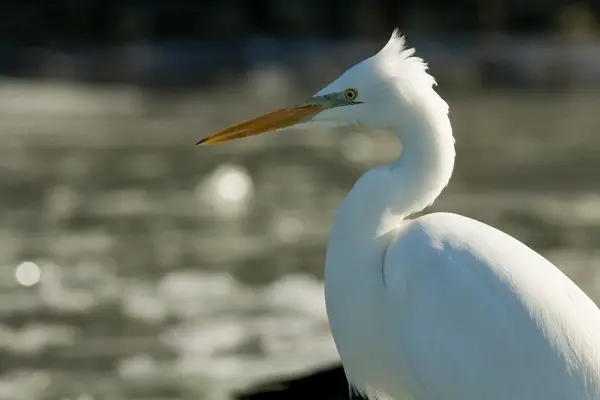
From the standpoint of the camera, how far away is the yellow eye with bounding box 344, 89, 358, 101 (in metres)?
5.13

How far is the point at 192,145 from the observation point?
70.4 feet

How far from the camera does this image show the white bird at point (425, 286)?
4.82 metres

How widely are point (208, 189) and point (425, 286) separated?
1222 cm

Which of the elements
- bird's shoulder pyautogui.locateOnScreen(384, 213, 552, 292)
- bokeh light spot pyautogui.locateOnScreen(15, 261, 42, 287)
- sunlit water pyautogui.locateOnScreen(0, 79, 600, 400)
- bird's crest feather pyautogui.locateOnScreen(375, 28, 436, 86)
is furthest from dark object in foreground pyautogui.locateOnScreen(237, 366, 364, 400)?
bokeh light spot pyautogui.locateOnScreen(15, 261, 42, 287)

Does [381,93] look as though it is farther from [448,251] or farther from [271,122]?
[448,251]

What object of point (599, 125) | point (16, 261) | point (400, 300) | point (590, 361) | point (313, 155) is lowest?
point (590, 361)

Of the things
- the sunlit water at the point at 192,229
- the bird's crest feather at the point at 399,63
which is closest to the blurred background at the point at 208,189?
the sunlit water at the point at 192,229

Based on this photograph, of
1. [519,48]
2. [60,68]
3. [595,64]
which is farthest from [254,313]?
[519,48]

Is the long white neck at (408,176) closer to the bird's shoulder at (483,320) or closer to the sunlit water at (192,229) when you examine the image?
the bird's shoulder at (483,320)

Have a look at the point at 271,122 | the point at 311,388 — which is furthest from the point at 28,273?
the point at 271,122

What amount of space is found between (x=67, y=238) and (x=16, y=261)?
1.17 m

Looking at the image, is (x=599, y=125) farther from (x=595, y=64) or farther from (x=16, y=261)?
(x=16, y=261)

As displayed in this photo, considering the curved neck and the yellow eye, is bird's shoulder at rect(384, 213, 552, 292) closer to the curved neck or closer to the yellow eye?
the curved neck

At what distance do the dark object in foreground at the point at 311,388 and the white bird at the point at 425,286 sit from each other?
5.08 ft
